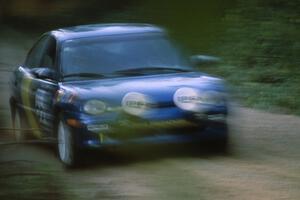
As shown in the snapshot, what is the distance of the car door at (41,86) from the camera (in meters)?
7.55

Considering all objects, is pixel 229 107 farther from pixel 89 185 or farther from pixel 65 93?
pixel 89 185

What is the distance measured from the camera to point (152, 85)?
7.18m

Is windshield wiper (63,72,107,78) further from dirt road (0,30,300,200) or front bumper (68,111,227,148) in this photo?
dirt road (0,30,300,200)

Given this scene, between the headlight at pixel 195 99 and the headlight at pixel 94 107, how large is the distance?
0.84m

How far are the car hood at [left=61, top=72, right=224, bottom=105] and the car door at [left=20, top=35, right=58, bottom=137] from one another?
0.30m

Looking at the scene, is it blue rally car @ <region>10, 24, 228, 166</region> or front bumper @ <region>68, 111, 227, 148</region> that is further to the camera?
blue rally car @ <region>10, 24, 228, 166</region>

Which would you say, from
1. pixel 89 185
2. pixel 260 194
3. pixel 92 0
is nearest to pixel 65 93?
pixel 260 194

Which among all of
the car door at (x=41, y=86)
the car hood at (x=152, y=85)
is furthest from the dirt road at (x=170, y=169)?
the car door at (x=41, y=86)

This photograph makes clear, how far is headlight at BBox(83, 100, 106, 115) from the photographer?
6.27 meters

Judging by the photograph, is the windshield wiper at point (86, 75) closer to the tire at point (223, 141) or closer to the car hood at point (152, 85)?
the car hood at point (152, 85)

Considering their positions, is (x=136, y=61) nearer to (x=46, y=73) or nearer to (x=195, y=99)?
(x=195, y=99)

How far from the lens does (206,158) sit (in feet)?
24.3

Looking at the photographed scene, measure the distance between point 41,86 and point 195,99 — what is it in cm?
195

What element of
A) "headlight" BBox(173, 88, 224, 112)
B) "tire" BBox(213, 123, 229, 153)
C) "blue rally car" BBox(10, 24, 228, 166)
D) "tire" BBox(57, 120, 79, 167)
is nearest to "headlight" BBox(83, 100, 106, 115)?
"blue rally car" BBox(10, 24, 228, 166)
